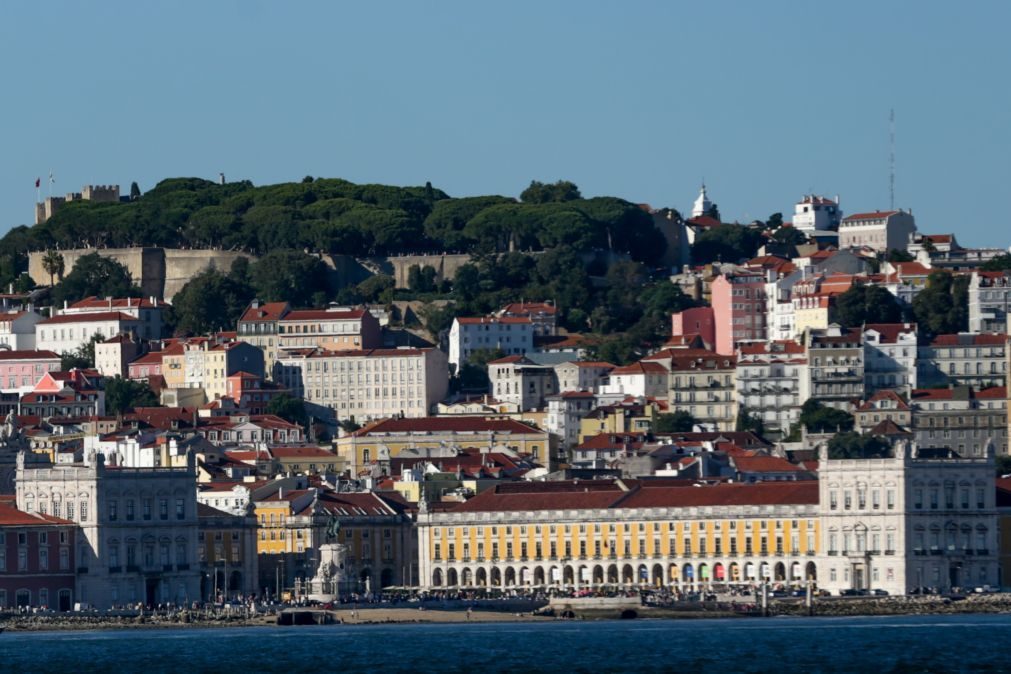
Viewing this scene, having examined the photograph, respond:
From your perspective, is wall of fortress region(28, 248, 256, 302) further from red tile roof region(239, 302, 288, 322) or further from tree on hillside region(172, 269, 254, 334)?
red tile roof region(239, 302, 288, 322)

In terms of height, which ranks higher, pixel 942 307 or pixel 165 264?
pixel 165 264

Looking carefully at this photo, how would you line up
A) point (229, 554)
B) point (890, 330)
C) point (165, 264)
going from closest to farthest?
point (229, 554)
point (890, 330)
point (165, 264)

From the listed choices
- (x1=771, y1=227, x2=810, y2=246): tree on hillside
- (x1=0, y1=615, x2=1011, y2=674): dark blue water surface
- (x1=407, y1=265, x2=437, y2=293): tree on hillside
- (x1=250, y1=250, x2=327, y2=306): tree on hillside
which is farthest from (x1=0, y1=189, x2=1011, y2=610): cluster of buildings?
(x1=0, y1=615, x2=1011, y2=674): dark blue water surface

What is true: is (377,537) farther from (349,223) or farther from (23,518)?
(349,223)

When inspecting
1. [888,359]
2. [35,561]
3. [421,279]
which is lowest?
[35,561]

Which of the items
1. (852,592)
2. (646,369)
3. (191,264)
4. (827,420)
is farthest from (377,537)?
(191,264)

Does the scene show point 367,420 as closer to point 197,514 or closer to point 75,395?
point 75,395
